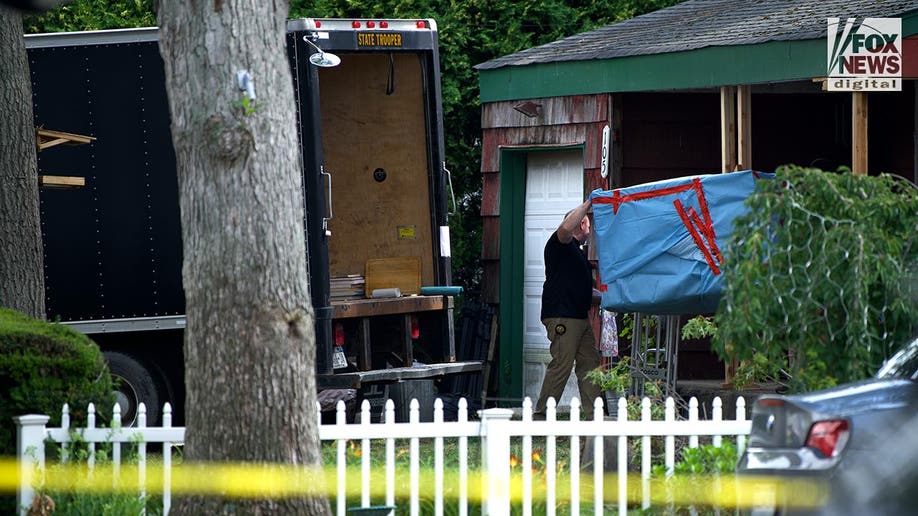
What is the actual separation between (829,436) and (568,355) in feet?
21.6

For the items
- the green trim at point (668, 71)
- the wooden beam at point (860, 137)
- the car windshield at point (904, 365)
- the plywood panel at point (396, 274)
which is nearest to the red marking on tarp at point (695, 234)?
the wooden beam at point (860, 137)

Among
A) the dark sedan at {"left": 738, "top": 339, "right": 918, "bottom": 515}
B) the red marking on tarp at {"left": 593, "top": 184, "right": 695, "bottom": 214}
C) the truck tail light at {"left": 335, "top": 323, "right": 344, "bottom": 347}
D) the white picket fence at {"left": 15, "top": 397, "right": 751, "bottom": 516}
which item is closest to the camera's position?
the dark sedan at {"left": 738, "top": 339, "right": 918, "bottom": 515}

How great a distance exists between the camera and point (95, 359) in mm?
7609

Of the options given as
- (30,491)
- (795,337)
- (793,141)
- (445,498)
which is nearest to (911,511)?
(795,337)

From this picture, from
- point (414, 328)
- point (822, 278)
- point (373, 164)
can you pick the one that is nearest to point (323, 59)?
point (373, 164)

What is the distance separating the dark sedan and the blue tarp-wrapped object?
3641 millimetres

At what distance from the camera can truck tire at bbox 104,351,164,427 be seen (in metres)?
11.7

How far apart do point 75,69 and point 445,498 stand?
571cm

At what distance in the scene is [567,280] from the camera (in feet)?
39.5

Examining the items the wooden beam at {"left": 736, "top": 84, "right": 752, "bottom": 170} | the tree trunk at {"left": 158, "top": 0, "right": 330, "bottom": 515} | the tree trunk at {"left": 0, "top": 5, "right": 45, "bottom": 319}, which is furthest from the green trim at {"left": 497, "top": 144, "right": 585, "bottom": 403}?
the tree trunk at {"left": 158, "top": 0, "right": 330, "bottom": 515}

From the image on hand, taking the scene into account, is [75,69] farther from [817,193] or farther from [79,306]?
[817,193]

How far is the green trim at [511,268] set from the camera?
564 inches

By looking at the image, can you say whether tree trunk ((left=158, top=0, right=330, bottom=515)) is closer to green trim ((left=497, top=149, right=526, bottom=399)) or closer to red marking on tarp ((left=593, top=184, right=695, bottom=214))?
red marking on tarp ((left=593, top=184, right=695, bottom=214))

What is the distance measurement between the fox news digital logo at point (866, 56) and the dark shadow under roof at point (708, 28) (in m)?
0.16
